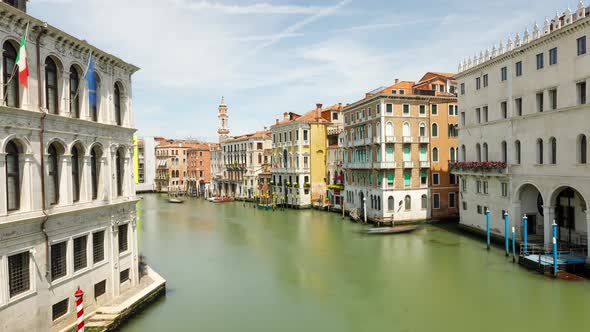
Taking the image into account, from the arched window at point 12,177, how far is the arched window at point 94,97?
2661 millimetres

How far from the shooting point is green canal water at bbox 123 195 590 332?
486 inches

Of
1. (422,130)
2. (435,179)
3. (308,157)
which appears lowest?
(435,179)

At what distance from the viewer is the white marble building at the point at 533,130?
→ 1642cm

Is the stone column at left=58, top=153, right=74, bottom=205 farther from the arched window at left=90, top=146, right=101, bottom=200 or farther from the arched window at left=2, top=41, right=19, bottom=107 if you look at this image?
the arched window at left=2, top=41, right=19, bottom=107

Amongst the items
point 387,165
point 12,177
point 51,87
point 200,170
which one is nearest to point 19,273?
point 12,177

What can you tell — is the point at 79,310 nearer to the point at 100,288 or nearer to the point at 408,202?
the point at 100,288

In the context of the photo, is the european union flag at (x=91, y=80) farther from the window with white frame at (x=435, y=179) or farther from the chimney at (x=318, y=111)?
the chimney at (x=318, y=111)

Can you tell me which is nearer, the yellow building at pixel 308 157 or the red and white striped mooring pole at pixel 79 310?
the red and white striped mooring pole at pixel 79 310

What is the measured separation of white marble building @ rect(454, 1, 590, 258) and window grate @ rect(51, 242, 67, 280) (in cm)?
1822

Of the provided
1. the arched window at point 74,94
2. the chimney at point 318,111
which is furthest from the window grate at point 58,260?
the chimney at point 318,111

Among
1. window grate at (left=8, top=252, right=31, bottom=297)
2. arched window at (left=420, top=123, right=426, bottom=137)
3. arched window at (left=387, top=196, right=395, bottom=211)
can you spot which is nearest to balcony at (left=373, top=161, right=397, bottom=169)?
arched window at (left=387, top=196, right=395, bottom=211)

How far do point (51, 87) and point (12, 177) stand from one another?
8.35ft

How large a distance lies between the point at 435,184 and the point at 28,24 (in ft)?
90.6

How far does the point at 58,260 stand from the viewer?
10.2m
